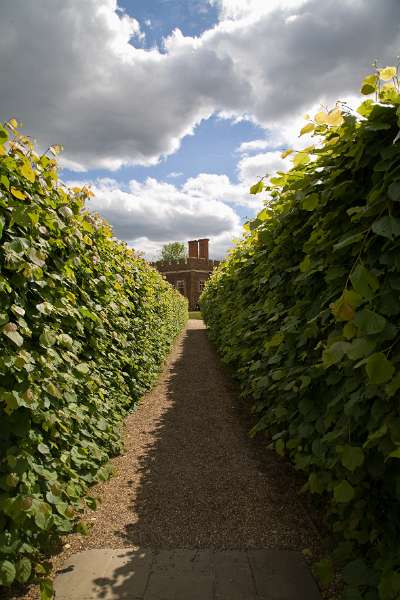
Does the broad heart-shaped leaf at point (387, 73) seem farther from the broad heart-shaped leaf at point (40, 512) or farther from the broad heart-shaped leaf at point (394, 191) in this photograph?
the broad heart-shaped leaf at point (40, 512)

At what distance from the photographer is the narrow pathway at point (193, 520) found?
7.34 feet

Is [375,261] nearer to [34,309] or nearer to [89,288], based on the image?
[34,309]

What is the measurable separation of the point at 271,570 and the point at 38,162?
318 cm

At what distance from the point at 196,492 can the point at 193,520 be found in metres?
0.46

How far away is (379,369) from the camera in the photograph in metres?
1.32

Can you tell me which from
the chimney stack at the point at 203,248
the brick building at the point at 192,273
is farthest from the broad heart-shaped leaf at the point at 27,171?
the chimney stack at the point at 203,248

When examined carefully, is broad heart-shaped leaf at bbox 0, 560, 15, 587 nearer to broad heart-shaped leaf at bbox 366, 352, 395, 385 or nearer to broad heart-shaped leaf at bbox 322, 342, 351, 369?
broad heart-shaped leaf at bbox 322, 342, 351, 369

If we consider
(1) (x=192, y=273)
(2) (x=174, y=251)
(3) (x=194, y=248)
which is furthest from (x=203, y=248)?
(2) (x=174, y=251)

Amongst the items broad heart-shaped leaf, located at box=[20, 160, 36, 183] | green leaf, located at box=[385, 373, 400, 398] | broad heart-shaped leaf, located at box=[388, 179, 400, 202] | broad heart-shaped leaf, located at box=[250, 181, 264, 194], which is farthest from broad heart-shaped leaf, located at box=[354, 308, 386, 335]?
broad heart-shaped leaf, located at box=[20, 160, 36, 183]

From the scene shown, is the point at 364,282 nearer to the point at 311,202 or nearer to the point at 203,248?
the point at 311,202

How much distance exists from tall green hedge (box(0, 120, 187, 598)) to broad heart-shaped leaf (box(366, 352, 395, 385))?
1730 mm

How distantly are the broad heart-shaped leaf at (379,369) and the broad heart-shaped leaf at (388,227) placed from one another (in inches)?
18.6

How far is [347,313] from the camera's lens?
1.48 metres

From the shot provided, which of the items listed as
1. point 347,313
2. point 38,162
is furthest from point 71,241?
point 347,313
